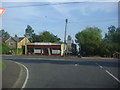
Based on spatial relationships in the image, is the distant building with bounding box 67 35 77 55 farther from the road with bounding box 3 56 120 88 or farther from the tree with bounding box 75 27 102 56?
the road with bounding box 3 56 120 88

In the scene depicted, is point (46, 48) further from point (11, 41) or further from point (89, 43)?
point (89, 43)

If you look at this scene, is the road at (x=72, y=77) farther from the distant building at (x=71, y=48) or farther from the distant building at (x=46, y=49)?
the distant building at (x=46, y=49)

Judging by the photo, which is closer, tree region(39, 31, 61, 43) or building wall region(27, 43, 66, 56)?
building wall region(27, 43, 66, 56)

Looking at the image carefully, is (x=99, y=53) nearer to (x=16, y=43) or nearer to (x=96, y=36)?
(x=96, y=36)

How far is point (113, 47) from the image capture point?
7188 centimetres

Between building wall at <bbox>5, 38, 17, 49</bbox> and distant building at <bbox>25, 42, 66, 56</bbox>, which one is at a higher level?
building wall at <bbox>5, 38, 17, 49</bbox>

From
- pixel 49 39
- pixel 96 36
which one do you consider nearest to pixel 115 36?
pixel 96 36

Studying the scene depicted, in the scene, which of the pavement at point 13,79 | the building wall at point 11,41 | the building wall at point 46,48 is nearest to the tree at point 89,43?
the building wall at point 46,48

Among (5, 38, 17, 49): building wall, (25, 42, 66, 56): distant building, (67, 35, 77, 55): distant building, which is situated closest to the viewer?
(67, 35, 77, 55): distant building

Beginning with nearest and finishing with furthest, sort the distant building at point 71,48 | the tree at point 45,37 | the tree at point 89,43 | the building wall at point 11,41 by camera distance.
Result: the tree at point 89,43, the distant building at point 71,48, the building wall at point 11,41, the tree at point 45,37

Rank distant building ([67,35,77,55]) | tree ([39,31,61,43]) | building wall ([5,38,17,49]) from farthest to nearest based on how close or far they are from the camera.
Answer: tree ([39,31,61,43])
building wall ([5,38,17,49])
distant building ([67,35,77,55])

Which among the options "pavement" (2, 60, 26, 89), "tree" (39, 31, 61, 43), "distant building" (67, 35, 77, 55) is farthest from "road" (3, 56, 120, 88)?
"tree" (39, 31, 61, 43)

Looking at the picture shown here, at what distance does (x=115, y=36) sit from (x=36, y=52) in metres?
25.5

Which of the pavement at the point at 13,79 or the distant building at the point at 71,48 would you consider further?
the distant building at the point at 71,48
